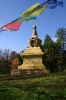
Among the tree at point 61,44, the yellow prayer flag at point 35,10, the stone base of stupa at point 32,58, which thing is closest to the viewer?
the yellow prayer flag at point 35,10

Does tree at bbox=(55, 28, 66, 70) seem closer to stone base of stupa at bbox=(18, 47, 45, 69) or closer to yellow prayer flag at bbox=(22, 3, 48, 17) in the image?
stone base of stupa at bbox=(18, 47, 45, 69)

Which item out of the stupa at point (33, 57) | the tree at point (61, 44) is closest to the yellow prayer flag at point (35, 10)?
the stupa at point (33, 57)

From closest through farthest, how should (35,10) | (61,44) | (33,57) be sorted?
(35,10), (33,57), (61,44)

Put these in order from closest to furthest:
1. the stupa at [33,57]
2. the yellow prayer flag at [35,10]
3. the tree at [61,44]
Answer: the yellow prayer flag at [35,10] → the stupa at [33,57] → the tree at [61,44]

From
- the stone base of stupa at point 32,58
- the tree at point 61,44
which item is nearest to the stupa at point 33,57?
the stone base of stupa at point 32,58

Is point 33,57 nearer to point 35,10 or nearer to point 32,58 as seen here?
point 32,58

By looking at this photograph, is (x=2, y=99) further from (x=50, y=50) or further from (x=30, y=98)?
(x=50, y=50)

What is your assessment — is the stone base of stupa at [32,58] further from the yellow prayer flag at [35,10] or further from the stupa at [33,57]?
the yellow prayer flag at [35,10]

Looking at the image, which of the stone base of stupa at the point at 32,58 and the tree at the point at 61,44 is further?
the tree at the point at 61,44

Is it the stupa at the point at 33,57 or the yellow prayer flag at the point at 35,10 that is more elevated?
the yellow prayer flag at the point at 35,10

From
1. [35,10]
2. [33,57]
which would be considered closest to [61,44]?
[33,57]

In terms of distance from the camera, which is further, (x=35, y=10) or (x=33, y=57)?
(x=33, y=57)

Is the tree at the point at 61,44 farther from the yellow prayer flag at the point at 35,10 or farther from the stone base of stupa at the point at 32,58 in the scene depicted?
the yellow prayer flag at the point at 35,10

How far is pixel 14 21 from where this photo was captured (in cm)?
1409
